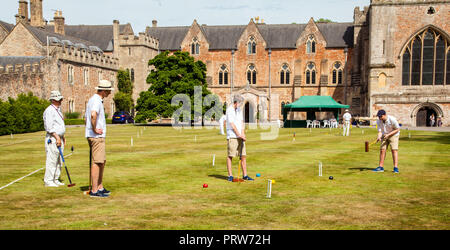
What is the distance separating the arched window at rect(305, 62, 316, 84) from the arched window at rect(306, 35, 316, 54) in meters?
1.88

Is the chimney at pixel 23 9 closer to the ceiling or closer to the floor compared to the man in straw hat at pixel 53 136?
closer to the ceiling

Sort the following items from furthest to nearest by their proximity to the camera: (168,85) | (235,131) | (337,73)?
(337,73), (168,85), (235,131)

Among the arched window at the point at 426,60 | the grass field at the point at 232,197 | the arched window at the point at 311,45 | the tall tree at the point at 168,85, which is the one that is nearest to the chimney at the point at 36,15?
the tall tree at the point at 168,85

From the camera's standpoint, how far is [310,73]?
2357 inches

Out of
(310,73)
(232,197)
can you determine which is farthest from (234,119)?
(310,73)

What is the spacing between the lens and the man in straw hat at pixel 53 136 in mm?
9203

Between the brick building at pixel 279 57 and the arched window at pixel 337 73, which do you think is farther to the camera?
the arched window at pixel 337 73

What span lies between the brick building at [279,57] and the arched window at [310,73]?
14 cm

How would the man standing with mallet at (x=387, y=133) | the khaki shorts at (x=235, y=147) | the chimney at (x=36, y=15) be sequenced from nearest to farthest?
1. the khaki shorts at (x=235, y=147)
2. the man standing with mallet at (x=387, y=133)
3. the chimney at (x=36, y=15)

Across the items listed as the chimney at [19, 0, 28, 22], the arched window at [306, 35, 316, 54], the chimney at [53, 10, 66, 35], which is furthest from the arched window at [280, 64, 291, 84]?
the chimney at [19, 0, 28, 22]

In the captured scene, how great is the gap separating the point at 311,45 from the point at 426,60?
1661 cm

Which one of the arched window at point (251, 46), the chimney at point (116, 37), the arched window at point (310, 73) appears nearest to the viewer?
the arched window at point (310, 73)

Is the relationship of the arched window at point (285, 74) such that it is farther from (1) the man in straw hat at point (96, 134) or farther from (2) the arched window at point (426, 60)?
(1) the man in straw hat at point (96, 134)

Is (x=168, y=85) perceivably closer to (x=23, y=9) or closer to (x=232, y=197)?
(x=23, y=9)
